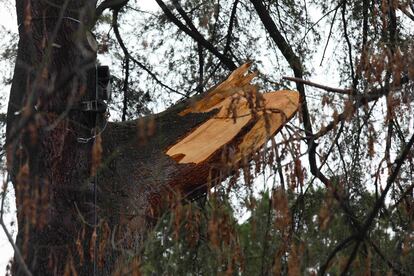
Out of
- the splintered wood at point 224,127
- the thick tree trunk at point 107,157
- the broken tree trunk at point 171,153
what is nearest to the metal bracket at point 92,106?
the thick tree trunk at point 107,157

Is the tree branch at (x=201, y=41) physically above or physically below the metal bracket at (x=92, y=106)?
above

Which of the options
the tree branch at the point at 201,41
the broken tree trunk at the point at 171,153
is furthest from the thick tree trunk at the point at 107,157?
the tree branch at the point at 201,41

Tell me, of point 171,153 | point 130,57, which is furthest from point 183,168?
point 130,57

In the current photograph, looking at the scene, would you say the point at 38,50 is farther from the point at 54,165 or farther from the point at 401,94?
the point at 401,94

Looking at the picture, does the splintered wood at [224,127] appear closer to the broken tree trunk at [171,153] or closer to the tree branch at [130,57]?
the broken tree trunk at [171,153]

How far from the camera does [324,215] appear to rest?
3.35 meters

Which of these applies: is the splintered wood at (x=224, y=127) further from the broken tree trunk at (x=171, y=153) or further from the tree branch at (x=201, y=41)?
the tree branch at (x=201, y=41)

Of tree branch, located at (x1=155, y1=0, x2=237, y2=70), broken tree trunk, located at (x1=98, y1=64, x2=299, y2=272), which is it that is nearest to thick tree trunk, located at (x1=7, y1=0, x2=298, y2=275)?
broken tree trunk, located at (x1=98, y1=64, x2=299, y2=272)

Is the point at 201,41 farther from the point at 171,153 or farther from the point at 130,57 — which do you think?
the point at 171,153

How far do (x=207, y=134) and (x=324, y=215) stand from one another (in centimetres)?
201

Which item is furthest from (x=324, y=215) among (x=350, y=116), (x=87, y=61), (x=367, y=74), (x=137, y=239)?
(x=137, y=239)

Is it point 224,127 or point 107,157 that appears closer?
point 224,127

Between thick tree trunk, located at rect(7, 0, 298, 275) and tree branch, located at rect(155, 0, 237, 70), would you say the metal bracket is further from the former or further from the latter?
tree branch, located at rect(155, 0, 237, 70)

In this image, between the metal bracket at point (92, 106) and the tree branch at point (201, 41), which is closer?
the metal bracket at point (92, 106)
